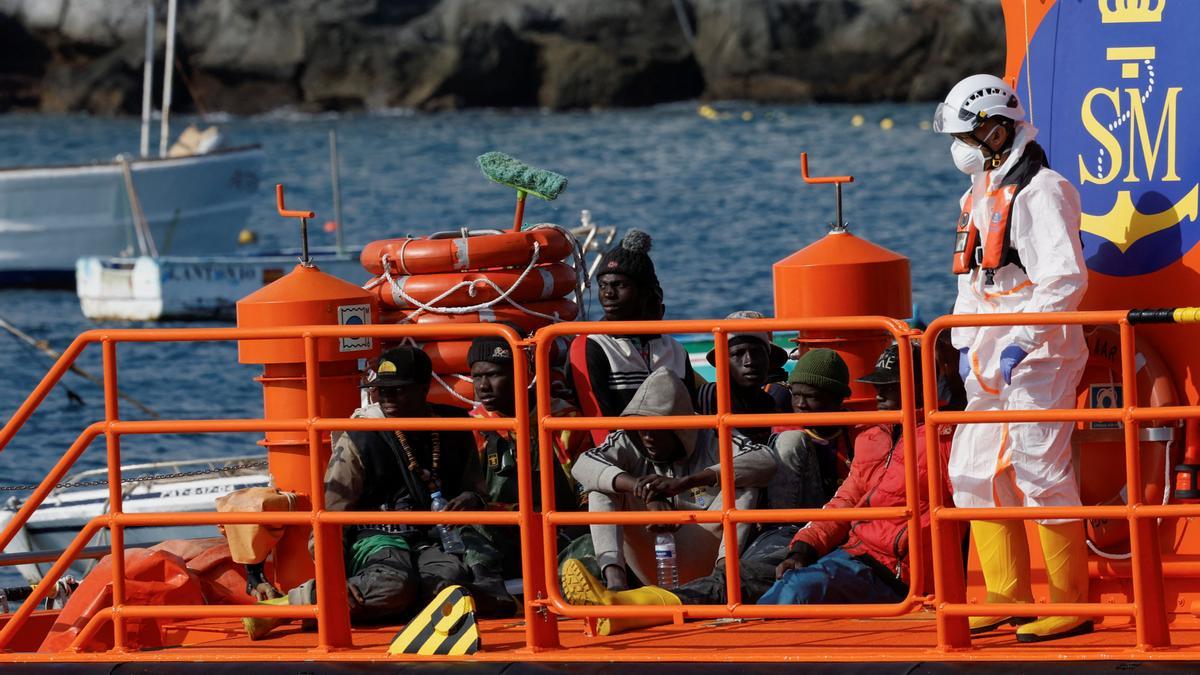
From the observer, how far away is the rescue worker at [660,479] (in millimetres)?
6953

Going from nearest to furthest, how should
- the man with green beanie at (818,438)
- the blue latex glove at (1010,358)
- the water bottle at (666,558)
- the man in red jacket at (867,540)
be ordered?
the blue latex glove at (1010,358) → the man in red jacket at (867,540) → the water bottle at (666,558) → the man with green beanie at (818,438)

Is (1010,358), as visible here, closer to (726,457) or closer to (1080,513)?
(1080,513)

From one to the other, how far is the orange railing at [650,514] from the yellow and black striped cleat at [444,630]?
23 cm

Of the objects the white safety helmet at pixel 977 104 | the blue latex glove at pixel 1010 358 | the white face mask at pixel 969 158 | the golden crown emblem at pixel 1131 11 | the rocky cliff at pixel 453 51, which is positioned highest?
the rocky cliff at pixel 453 51

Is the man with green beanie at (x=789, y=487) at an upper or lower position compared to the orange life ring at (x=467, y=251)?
lower

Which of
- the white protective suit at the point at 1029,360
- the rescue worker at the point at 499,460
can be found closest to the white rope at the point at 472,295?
the rescue worker at the point at 499,460

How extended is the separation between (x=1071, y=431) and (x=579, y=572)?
180 cm

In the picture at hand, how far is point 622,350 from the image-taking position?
7.89 meters

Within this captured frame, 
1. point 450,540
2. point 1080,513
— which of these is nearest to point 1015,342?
point 1080,513

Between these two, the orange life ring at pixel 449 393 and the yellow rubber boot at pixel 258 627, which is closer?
the yellow rubber boot at pixel 258 627

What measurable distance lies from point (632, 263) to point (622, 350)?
38cm

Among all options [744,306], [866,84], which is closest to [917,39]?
[866,84]

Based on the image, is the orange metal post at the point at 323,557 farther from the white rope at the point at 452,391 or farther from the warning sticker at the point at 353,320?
the white rope at the point at 452,391

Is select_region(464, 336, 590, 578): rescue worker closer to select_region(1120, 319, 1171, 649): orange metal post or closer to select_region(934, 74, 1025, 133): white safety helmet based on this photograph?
select_region(934, 74, 1025, 133): white safety helmet
